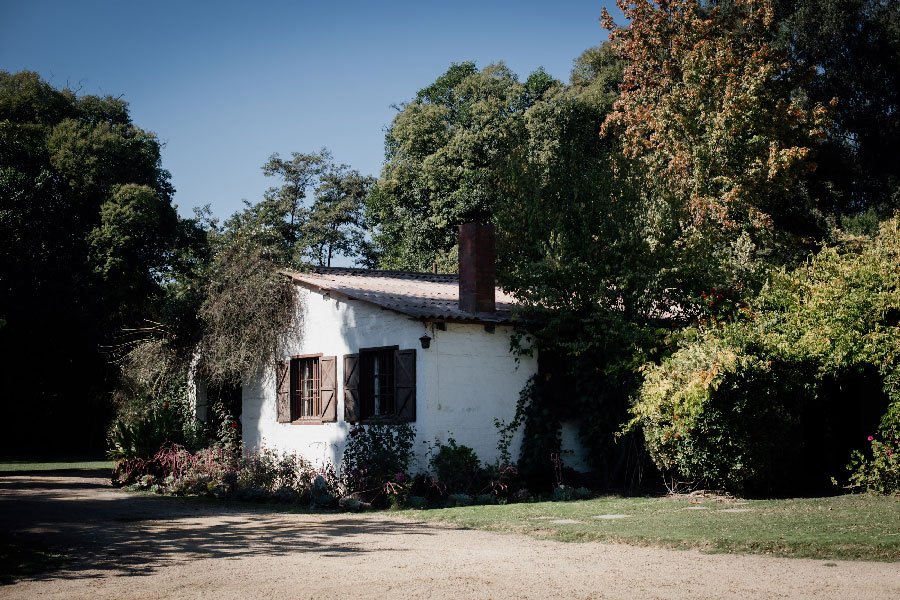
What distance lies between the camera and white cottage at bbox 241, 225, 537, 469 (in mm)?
14930

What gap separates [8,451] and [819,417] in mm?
26389

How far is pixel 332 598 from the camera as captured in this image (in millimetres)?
6531

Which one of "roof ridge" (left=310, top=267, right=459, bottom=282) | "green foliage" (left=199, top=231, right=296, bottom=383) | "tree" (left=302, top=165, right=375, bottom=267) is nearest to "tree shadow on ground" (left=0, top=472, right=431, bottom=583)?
"green foliage" (left=199, top=231, right=296, bottom=383)

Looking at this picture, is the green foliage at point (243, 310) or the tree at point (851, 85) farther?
the tree at point (851, 85)

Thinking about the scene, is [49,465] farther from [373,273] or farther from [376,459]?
[376,459]

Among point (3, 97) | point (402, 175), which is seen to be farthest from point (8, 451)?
point (402, 175)

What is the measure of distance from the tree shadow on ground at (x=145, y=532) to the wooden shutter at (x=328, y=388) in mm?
2471

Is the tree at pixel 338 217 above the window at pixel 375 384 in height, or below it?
above

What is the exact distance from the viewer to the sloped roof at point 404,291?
1505cm

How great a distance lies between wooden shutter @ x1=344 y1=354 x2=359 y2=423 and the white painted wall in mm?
183

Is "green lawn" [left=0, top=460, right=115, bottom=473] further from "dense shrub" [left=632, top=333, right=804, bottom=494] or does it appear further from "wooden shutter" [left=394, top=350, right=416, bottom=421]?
"dense shrub" [left=632, top=333, right=804, bottom=494]

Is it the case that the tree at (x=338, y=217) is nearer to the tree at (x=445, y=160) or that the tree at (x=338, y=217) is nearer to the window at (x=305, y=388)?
the tree at (x=445, y=160)

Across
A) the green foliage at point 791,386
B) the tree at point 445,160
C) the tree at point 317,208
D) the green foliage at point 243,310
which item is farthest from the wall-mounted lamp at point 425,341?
the tree at point 317,208

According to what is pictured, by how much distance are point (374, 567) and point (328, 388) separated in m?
8.81
